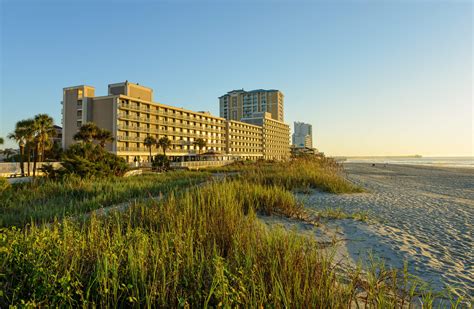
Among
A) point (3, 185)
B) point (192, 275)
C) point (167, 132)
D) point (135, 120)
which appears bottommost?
point (3, 185)

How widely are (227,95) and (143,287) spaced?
454 feet

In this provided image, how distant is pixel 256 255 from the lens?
8.78ft

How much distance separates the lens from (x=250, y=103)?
134 meters

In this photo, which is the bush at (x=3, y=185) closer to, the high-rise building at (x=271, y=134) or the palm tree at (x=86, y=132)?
the palm tree at (x=86, y=132)

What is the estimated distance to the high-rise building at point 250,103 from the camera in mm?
131175

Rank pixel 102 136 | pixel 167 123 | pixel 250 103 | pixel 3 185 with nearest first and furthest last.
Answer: pixel 3 185
pixel 102 136
pixel 167 123
pixel 250 103

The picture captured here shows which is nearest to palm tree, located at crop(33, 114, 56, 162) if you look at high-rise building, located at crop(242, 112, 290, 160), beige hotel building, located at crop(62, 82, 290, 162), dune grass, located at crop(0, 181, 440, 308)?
beige hotel building, located at crop(62, 82, 290, 162)

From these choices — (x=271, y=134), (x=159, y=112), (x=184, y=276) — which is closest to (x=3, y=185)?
(x=184, y=276)

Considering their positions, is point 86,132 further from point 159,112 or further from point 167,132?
point 167,132

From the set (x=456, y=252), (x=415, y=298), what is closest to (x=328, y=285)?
(x=415, y=298)

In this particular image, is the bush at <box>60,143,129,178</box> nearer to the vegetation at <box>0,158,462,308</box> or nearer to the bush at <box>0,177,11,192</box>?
the bush at <box>0,177,11,192</box>

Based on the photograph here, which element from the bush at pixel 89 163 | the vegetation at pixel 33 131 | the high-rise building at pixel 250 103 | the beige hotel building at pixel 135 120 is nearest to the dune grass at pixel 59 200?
the bush at pixel 89 163

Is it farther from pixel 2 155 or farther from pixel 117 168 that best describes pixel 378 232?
pixel 2 155

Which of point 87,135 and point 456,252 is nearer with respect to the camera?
point 456,252
